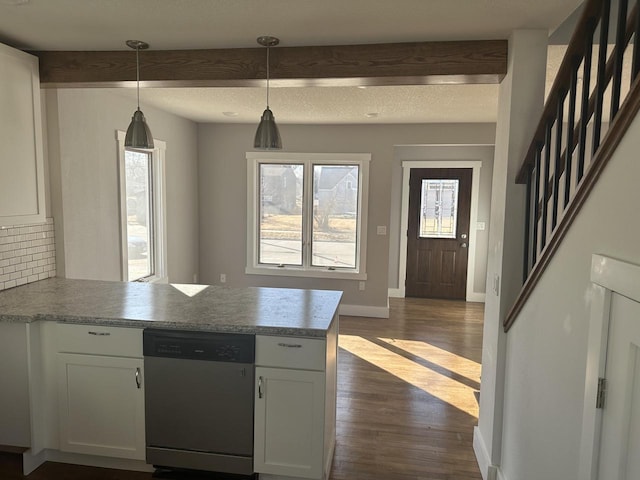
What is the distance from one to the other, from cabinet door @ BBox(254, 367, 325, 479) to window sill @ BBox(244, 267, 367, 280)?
3.56 m

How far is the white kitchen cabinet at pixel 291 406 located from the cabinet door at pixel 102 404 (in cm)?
66

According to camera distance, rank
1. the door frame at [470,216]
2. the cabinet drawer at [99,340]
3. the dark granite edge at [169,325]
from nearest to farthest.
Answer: the dark granite edge at [169,325] < the cabinet drawer at [99,340] < the door frame at [470,216]

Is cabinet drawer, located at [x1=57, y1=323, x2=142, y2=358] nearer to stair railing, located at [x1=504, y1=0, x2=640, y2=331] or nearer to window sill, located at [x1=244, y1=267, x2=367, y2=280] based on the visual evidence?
stair railing, located at [x1=504, y1=0, x2=640, y2=331]

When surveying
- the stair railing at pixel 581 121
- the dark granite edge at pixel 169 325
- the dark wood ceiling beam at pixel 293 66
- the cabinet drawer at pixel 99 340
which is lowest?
the cabinet drawer at pixel 99 340

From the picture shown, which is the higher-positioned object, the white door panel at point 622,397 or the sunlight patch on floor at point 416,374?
the white door panel at point 622,397

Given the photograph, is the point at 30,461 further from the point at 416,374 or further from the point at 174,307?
the point at 416,374

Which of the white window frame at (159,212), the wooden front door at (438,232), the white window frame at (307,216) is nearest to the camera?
the white window frame at (159,212)

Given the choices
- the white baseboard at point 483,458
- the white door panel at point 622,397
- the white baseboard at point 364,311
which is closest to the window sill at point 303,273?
the white baseboard at point 364,311

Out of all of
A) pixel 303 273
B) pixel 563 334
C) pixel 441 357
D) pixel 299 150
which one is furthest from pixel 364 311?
pixel 563 334

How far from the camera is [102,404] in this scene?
2.41 meters

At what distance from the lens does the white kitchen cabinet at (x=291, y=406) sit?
87.3 inches

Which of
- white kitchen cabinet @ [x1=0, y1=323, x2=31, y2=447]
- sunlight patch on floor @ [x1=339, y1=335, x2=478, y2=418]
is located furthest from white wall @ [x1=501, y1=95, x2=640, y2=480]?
white kitchen cabinet @ [x1=0, y1=323, x2=31, y2=447]

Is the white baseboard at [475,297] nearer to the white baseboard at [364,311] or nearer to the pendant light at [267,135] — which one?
the white baseboard at [364,311]

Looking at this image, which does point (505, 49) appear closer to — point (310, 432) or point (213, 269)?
point (310, 432)
